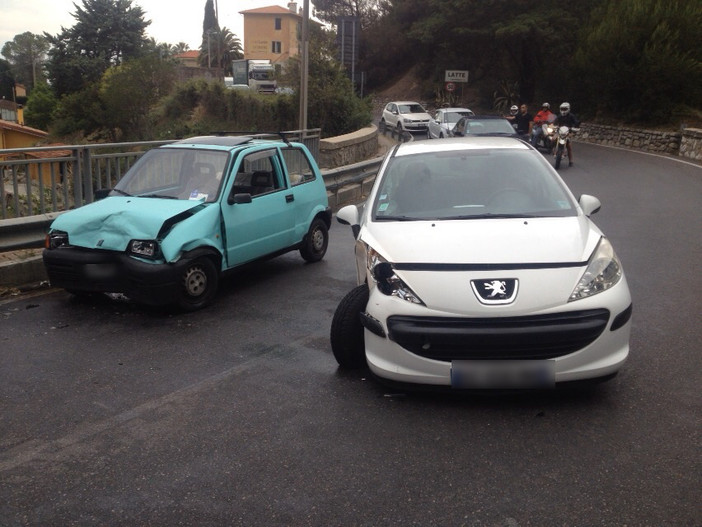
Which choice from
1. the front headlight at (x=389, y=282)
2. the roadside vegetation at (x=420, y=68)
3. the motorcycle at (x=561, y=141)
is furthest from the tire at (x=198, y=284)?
the roadside vegetation at (x=420, y=68)

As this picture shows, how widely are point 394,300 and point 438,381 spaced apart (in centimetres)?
56

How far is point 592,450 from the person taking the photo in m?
4.01

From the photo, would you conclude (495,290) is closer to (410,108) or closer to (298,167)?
(298,167)

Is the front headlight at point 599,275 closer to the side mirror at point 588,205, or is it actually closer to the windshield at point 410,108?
the side mirror at point 588,205

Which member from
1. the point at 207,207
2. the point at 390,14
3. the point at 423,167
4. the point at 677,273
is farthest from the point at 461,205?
the point at 390,14

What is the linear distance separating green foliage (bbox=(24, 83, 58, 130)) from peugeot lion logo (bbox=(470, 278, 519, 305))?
73802mm

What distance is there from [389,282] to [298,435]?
1116 mm

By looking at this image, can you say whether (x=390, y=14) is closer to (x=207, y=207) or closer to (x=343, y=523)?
(x=207, y=207)

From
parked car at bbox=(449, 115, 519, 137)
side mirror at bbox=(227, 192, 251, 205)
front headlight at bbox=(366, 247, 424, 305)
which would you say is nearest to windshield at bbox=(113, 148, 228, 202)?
side mirror at bbox=(227, 192, 251, 205)

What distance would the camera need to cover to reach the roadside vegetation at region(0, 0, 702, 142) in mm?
29797

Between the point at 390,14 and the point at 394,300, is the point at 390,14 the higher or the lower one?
the higher one

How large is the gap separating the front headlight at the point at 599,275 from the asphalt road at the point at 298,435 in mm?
740

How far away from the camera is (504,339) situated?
4207mm

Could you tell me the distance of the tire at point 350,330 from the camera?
5137 mm
